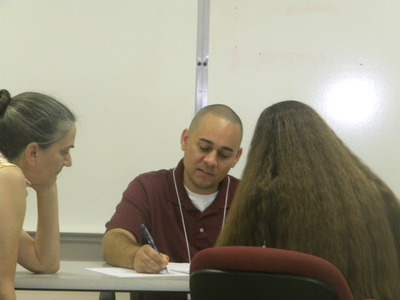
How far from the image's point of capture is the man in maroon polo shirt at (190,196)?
2686 millimetres

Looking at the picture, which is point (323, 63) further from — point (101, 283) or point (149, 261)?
point (101, 283)

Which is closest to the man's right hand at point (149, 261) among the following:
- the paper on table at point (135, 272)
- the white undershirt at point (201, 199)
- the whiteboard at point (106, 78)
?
the paper on table at point (135, 272)

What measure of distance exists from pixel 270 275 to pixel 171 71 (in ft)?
6.94

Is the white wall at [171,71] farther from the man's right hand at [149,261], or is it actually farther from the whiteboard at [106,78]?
the man's right hand at [149,261]

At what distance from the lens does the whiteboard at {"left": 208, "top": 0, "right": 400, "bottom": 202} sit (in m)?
3.39

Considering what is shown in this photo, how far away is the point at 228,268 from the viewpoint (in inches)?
55.7

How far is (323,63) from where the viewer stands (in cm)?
341

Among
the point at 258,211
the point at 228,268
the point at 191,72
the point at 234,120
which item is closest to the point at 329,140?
the point at 258,211

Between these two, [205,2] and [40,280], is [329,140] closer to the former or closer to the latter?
[40,280]

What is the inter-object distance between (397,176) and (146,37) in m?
1.47

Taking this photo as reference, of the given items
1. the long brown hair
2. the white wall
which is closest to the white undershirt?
the white wall

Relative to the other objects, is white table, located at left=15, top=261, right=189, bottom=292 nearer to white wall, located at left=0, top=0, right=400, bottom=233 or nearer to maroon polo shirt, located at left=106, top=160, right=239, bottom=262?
maroon polo shirt, located at left=106, top=160, right=239, bottom=262

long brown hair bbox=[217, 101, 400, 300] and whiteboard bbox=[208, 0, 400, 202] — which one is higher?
whiteboard bbox=[208, 0, 400, 202]

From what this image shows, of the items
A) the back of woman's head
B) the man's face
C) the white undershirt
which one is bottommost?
the white undershirt
